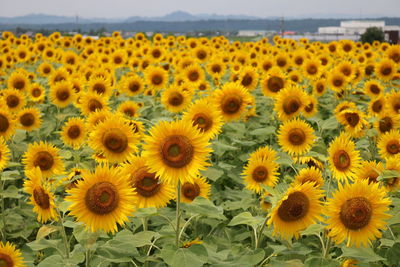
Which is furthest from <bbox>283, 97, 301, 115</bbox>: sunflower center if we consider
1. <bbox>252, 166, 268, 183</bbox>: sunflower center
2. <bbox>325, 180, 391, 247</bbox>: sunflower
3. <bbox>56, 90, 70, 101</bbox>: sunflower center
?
<bbox>56, 90, 70, 101</bbox>: sunflower center

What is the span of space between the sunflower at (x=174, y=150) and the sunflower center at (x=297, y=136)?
1.98 meters

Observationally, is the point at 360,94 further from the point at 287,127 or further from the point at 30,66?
the point at 30,66

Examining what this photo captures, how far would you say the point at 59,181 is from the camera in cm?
279

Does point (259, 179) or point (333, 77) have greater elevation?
point (333, 77)

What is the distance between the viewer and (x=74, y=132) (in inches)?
186

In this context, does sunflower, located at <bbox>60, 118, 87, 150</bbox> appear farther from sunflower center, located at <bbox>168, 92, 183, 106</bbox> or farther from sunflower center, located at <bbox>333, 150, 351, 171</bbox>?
sunflower center, located at <bbox>333, 150, 351, 171</bbox>

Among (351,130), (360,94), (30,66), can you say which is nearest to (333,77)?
(360,94)

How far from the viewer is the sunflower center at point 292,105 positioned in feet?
16.2

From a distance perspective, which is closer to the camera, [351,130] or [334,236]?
[334,236]

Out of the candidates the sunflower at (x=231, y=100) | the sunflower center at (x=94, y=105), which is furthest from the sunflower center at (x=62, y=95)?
the sunflower at (x=231, y=100)

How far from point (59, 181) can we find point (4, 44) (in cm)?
1206

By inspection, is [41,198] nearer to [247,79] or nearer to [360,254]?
[360,254]

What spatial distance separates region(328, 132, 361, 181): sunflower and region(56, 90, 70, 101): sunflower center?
415 cm

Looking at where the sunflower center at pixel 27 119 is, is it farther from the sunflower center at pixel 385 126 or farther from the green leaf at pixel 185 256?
the sunflower center at pixel 385 126
